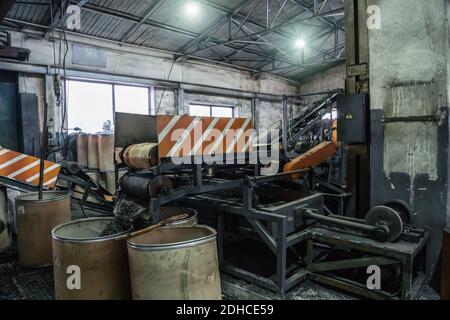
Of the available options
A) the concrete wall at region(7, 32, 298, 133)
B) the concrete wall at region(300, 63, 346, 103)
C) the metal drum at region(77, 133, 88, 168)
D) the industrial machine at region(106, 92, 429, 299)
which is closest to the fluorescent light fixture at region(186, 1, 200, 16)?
the concrete wall at region(7, 32, 298, 133)

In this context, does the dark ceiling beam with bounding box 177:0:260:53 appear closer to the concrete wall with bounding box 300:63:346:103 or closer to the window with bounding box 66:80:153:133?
the window with bounding box 66:80:153:133

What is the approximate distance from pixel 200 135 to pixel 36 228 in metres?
2.05

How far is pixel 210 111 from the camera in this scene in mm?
10359

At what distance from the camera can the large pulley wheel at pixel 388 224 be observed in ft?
7.82

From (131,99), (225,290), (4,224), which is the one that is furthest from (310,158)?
(131,99)

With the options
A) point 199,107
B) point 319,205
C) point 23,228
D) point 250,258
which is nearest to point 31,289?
point 23,228

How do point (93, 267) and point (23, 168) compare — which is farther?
point (23, 168)

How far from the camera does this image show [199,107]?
10039mm

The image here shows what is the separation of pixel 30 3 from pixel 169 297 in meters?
6.53

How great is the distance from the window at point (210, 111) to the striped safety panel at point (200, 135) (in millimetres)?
6958

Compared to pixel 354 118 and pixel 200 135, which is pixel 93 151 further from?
pixel 354 118

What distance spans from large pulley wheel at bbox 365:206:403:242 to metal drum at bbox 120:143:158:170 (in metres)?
1.95

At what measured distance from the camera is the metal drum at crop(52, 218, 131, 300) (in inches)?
83.6

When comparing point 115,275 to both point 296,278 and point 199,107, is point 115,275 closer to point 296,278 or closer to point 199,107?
point 296,278
